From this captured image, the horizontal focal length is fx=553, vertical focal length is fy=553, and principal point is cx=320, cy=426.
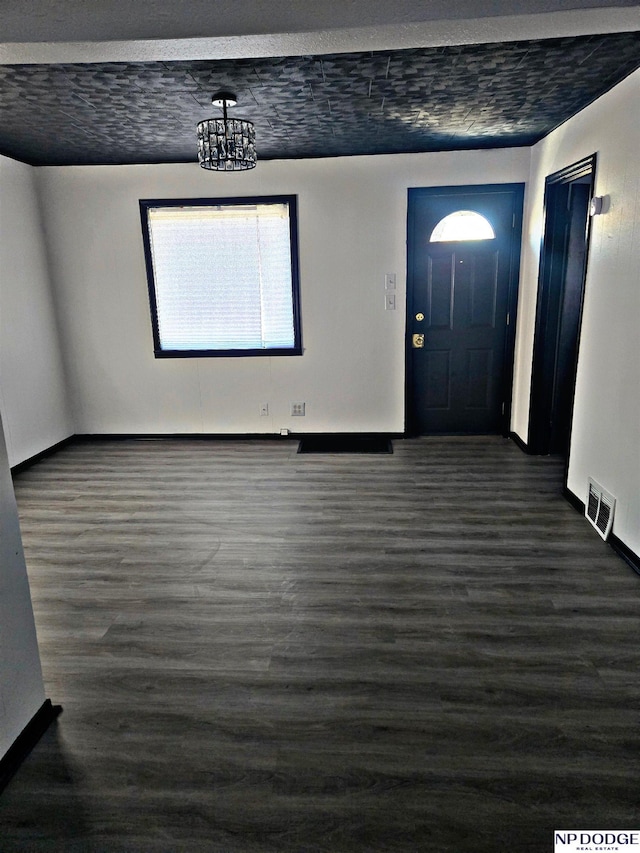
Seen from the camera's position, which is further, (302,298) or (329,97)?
(302,298)

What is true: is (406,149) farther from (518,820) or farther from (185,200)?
(518,820)

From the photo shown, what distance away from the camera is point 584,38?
2.56 m

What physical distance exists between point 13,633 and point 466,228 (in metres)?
4.65

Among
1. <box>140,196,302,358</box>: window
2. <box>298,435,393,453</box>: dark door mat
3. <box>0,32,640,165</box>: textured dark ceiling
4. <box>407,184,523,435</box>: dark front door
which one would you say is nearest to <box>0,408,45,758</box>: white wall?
<box>0,32,640,165</box>: textured dark ceiling

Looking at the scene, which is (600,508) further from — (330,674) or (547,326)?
(330,674)

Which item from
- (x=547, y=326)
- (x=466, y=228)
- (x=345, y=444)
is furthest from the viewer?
(x=345, y=444)

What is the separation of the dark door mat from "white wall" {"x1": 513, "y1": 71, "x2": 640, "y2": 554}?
73.5 inches

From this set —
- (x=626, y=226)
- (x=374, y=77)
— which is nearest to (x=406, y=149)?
(x=374, y=77)

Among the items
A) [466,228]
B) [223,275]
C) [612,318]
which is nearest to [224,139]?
[223,275]

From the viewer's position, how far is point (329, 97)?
11.0ft

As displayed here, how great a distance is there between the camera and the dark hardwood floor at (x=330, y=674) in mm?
1722

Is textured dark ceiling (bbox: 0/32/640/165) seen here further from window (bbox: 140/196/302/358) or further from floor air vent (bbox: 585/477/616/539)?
floor air vent (bbox: 585/477/616/539)

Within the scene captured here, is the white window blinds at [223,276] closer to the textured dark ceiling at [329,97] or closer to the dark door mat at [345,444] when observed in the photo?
the textured dark ceiling at [329,97]

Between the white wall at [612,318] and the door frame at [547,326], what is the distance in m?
0.36
